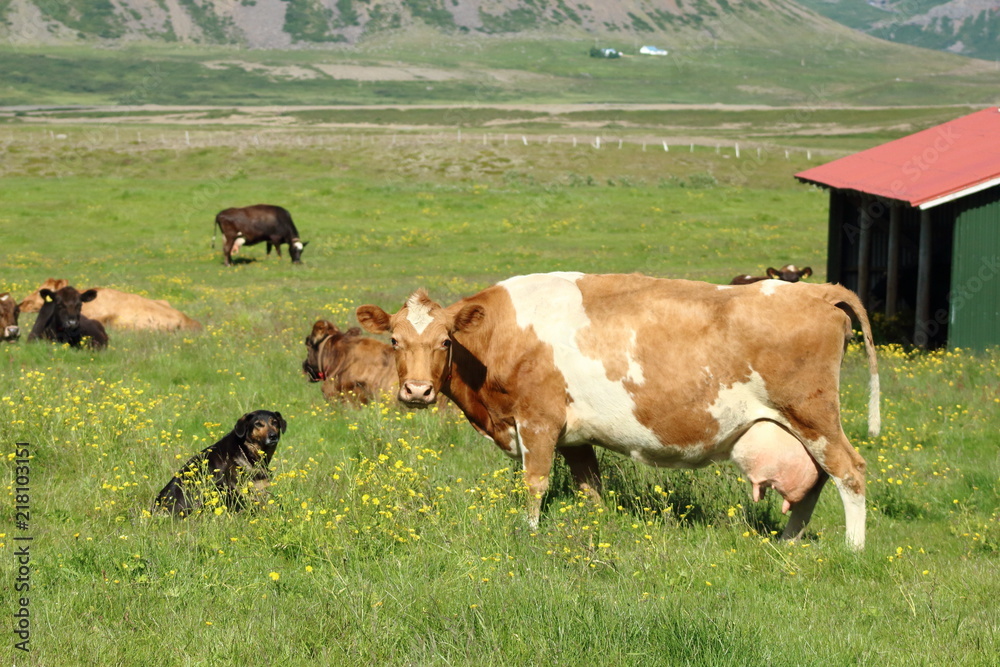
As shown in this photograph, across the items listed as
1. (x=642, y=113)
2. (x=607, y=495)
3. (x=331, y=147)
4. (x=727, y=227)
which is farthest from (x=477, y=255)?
(x=642, y=113)

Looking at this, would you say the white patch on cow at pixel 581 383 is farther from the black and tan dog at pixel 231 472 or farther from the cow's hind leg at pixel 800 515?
the black and tan dog at pixel 231 472

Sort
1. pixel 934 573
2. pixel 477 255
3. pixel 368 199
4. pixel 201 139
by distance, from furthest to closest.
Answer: pixel 201 139, pixel 368 199, pixel 477 255, pixel 934 573

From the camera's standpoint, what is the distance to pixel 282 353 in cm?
1457

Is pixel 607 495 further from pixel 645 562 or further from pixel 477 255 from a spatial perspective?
pixel 477 255

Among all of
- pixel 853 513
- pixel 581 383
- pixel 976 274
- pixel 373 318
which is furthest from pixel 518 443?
pixel 976 274

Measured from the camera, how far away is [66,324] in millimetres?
15023

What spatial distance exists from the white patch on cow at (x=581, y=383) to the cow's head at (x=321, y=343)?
5399 mm

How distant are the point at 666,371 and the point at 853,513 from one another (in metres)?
1.69

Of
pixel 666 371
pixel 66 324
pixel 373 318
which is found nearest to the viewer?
pixel 666 371

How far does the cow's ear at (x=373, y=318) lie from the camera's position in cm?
758

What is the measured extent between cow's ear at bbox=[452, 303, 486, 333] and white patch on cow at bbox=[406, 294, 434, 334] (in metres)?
0.23

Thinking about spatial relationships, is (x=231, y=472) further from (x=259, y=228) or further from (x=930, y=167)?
(x=259, y=228)

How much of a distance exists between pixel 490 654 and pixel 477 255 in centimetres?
2655

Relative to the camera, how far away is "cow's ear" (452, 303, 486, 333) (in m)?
7.39
